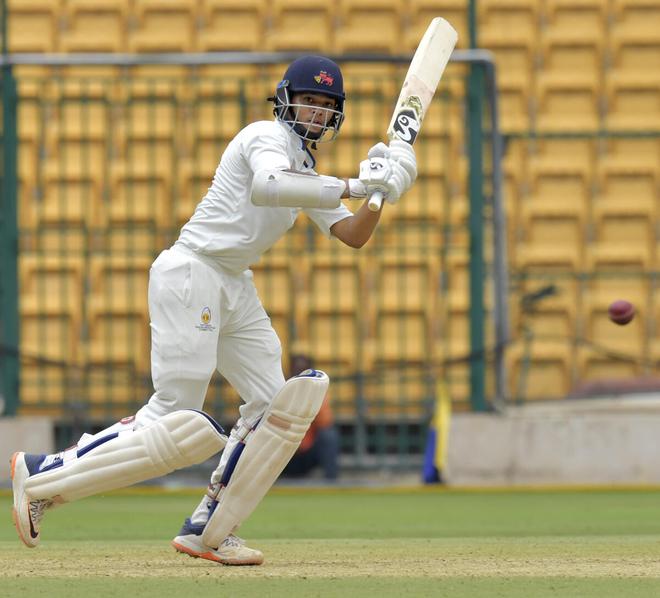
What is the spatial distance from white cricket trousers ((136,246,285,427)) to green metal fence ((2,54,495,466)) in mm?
4537

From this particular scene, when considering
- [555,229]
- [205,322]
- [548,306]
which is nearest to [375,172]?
[205,322]

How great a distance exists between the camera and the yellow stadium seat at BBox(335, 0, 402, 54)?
460 inches

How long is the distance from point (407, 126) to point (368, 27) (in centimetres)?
701

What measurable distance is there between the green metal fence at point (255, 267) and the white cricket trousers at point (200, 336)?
4537 millimetres

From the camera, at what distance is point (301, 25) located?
11.8m

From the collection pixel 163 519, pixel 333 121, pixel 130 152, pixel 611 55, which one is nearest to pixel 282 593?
pixel 333 121

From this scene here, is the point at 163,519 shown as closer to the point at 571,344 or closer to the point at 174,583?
the point at 174,583

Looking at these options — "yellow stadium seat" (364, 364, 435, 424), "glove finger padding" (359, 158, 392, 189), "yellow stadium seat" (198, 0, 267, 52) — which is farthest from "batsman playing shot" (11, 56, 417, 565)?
"yellow stadium seat" (198, 0, 267, 52)

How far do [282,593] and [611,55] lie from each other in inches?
330

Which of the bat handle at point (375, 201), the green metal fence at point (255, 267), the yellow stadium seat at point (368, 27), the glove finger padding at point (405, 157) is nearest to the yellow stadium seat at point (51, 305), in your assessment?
the green metal fence at point (255, 267)

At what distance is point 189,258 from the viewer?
16.2ft

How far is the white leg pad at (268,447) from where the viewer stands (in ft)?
15.9

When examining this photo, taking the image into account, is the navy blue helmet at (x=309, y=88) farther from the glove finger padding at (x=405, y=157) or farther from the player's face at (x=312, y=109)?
the glove finger padding at (x=405, y=157)

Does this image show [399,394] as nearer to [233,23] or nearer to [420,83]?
[233,23]
